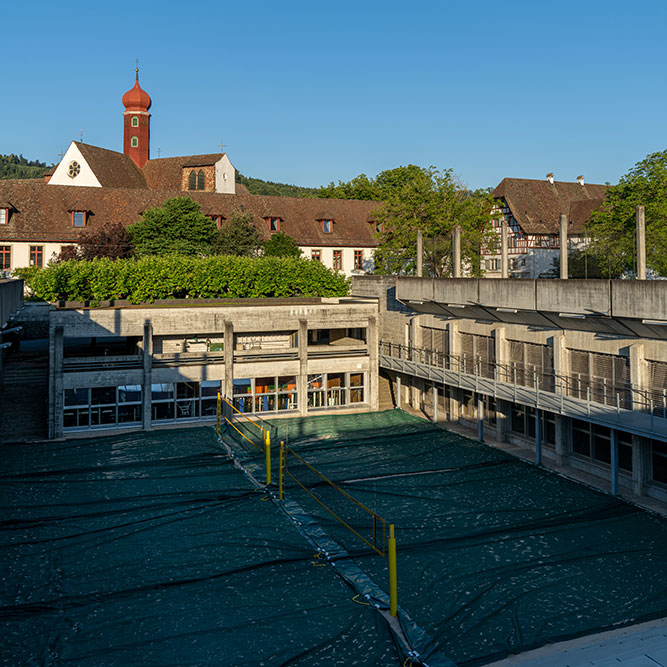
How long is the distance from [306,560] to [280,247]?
40.4 metres

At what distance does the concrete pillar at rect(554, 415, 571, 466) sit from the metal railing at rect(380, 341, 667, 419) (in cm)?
108

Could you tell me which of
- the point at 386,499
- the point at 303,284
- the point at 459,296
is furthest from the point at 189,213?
the point at 386,499

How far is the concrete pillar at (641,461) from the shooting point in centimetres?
2219

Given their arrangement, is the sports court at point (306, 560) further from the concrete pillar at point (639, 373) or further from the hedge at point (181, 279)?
the hedge at point (181, 279)

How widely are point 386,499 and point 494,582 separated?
20.9 ft

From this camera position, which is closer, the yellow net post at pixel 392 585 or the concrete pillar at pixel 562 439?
the yellow net post at pixel 392 585

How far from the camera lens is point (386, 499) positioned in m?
22.1

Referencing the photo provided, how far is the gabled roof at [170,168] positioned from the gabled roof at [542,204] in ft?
104

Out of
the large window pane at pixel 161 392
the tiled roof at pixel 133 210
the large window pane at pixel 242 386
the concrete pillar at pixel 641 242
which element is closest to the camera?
the concrete pillar at pixel 641 242

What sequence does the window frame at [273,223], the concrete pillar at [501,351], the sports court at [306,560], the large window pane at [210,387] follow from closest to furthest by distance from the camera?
Answer: the sports court at [306,560] < the concrete pillar at [501,351] < the large window pane at [210,387] < the window frame at [273,223]

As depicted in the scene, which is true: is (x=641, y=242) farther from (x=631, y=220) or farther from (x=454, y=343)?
(x=631, y=220)

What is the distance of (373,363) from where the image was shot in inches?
1476

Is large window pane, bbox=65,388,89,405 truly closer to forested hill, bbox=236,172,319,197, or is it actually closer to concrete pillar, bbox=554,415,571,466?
concrete pillar, bbox=554,415,571,466

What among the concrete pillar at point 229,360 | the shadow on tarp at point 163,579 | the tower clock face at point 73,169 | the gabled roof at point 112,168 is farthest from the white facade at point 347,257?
the shadow on tarp at point 163,579
